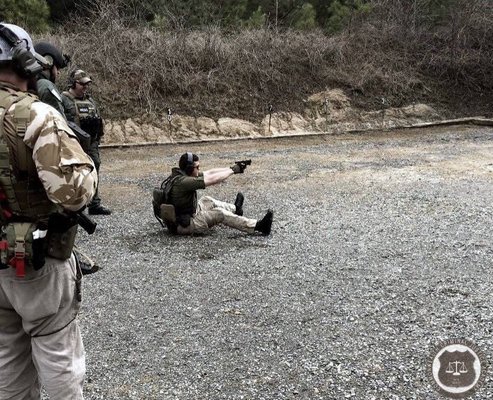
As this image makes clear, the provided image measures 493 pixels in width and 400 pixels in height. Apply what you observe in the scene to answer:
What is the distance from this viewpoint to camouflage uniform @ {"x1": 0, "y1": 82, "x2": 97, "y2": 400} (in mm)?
1939

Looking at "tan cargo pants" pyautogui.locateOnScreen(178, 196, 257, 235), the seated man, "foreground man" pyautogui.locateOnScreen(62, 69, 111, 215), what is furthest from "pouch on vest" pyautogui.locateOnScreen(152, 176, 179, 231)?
"foreground man" pyautogui.locateOnScreen(62, 69, 111, 215)

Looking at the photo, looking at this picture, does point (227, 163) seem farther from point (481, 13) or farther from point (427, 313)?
point (481, 13)

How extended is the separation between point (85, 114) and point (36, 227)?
4294 mm

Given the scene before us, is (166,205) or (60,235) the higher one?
(60,235)

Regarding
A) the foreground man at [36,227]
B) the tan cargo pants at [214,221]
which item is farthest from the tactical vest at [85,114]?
the foreground man at [36,227]

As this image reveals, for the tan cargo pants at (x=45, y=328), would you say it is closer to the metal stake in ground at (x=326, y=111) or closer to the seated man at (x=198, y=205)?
the seated man at (x=198, y=205)

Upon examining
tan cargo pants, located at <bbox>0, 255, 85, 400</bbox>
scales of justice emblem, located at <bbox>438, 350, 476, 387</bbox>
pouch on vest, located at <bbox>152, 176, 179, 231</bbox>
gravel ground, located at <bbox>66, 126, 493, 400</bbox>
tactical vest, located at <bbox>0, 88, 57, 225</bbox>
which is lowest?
gravel ground, located at <bbox>66, 126, 493, 400</bbox>

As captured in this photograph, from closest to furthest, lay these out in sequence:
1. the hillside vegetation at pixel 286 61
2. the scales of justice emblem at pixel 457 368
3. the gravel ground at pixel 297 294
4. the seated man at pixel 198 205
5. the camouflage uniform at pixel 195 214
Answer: the scales of justice emblem at pixel 457 368
the gravel ground at pixel 297 294
the seated man at pixel 198 205
the camouflage uniform at pixel 195 214
the hillside vegetation at pixel 286 61

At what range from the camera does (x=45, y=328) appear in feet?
6.99

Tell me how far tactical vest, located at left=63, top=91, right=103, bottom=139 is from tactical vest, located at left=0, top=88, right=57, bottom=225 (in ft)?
13.6

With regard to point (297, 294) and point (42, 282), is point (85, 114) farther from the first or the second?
point (42, 282)

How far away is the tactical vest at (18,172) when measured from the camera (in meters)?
1.95

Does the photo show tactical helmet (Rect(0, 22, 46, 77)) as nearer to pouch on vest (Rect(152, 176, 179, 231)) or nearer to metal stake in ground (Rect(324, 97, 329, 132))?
pouch on vest (Rect(152, 176, 179, 231))

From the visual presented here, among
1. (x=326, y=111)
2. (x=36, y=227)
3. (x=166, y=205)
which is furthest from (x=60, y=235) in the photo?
(x=326, y=111)
